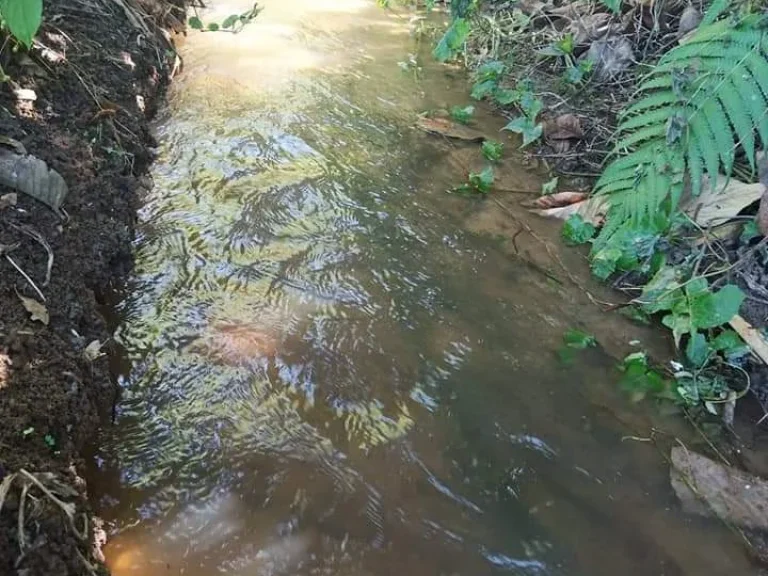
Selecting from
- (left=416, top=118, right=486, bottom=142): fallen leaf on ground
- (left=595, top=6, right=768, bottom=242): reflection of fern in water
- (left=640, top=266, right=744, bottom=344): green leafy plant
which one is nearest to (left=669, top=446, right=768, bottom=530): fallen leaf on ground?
(left=640, top=266, right=744, bottom=344): green leafy plant

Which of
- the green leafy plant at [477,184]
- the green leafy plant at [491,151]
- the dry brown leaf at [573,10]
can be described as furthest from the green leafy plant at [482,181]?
the dry brown leaf at [573,10]

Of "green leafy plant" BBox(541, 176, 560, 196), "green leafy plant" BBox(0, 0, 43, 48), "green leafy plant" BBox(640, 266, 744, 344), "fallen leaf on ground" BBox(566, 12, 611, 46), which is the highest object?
"green leafy plant" BBox(0, 0, 43, 48)

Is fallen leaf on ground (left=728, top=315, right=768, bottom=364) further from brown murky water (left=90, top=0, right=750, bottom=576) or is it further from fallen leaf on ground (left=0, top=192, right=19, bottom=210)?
fallen leaf on ground (left=0, top=192, right=19, bottom=210)

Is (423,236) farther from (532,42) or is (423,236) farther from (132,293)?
(532,42)

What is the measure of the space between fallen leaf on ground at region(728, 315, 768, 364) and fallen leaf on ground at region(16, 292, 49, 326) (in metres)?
2.51

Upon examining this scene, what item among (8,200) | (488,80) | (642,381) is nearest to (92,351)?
(8,200)

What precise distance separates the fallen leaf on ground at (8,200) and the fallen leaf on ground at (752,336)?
8.95ft

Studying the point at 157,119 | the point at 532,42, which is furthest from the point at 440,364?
the point at 532,42

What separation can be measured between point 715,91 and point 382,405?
78.7 inches

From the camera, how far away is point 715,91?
113 inches

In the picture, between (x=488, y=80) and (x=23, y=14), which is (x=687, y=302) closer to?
(x=23, y=14)

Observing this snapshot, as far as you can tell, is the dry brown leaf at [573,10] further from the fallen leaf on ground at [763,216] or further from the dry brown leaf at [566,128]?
the fallen leaf on ground at [763,216]

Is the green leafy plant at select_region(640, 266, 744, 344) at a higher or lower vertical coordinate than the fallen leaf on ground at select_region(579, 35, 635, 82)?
lower

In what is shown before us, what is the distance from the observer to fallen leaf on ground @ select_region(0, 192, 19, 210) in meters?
2.21
